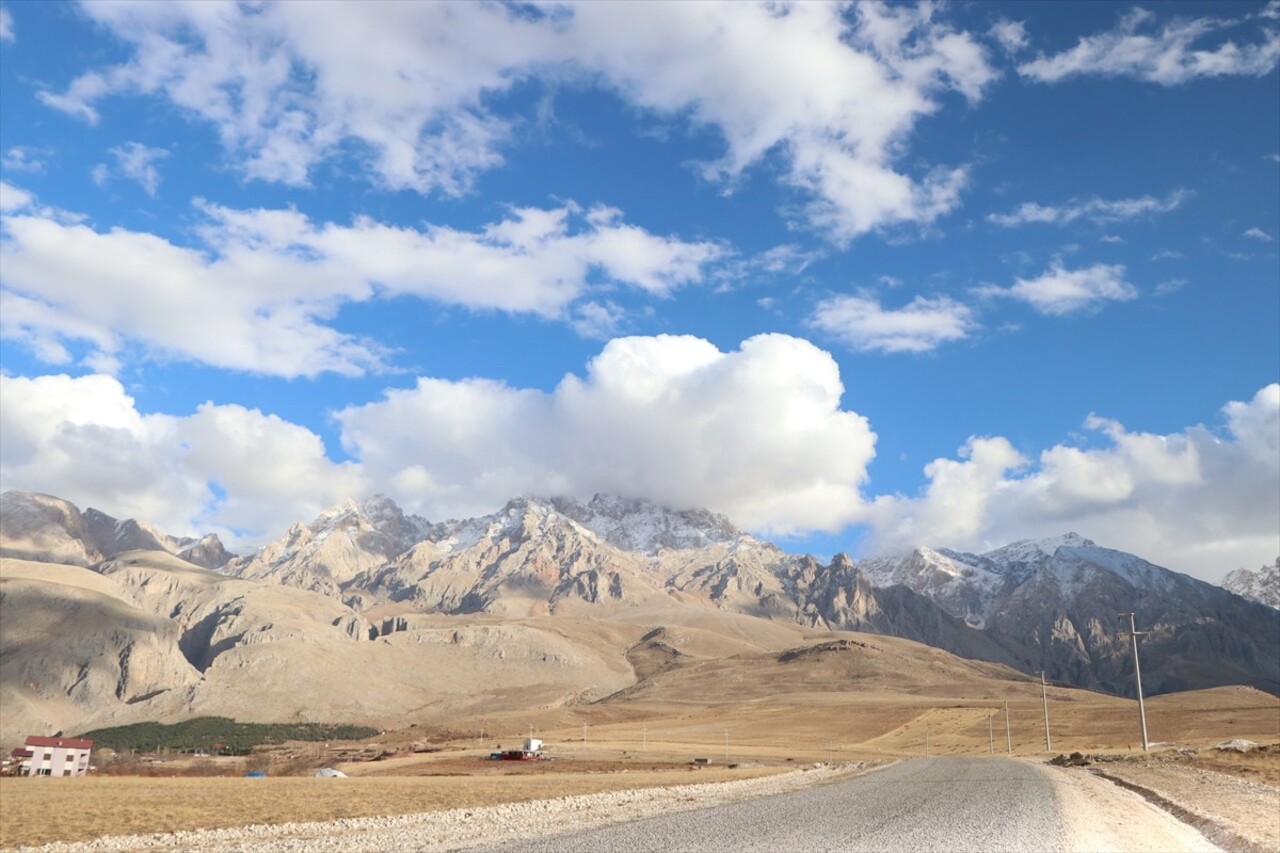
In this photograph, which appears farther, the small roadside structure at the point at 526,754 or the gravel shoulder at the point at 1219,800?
the small roadside structure at the point at 526,754

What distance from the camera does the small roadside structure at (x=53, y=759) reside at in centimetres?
13912

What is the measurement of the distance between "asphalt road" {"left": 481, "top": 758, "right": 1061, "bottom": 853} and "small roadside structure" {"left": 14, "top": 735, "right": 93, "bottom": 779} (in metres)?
131

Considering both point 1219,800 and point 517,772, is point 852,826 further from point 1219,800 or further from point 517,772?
point 517,772

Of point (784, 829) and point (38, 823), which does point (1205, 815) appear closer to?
point (784, 829)

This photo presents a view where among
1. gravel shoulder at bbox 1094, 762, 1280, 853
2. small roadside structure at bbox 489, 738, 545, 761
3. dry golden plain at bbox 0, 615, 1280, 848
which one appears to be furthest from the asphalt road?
small roadside structure at bbox 489, 738, 545, 761

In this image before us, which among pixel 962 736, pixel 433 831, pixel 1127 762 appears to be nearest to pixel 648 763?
pixel 1127 762

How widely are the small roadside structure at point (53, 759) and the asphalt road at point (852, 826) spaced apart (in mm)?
131298

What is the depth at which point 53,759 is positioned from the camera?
142 meters

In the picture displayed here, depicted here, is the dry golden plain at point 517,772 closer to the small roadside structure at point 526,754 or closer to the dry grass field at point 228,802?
the dry grass field at point 228,802

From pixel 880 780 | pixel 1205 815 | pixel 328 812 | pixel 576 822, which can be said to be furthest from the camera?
pixel 880 780

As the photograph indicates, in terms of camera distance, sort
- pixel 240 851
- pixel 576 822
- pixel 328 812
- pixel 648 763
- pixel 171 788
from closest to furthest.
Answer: pixel 240 851 < pixel 576 822 < pixel 328 812 < pixel 171 788 < pixel 648 763

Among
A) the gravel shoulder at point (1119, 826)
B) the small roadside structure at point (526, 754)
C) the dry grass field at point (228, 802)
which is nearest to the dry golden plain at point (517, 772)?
the dry grass field at point (228, 802)

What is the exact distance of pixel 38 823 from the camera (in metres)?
48.8

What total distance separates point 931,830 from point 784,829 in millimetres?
5110
